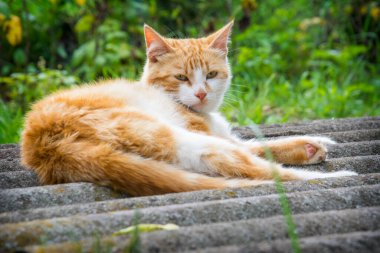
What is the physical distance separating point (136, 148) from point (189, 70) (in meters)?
1.07

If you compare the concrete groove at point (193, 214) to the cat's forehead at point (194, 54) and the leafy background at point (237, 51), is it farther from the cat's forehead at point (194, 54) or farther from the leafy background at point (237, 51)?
the leafy background at point (237, 51)

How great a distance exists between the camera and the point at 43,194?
2.07 m

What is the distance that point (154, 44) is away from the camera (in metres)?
3.21

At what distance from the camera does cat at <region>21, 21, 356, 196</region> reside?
6.89 feet

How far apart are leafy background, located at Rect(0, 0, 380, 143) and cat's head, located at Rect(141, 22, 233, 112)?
4.13ft

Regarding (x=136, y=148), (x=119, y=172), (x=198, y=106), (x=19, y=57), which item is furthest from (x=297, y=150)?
(x=19, y=57)

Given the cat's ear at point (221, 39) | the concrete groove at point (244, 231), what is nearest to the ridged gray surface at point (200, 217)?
the concrete groove at point (244, 231)

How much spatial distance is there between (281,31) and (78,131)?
15.8ft

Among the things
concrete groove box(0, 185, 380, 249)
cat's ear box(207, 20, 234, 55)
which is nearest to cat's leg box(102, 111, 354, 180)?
concrete groove box(0, 185, 380, 249)

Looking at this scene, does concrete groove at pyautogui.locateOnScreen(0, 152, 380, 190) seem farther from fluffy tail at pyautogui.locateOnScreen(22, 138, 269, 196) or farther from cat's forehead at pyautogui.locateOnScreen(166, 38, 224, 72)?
cat's forehead at pyautogui.locateOnScreen(166, 38, 224, 72)

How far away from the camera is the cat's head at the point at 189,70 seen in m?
3.10

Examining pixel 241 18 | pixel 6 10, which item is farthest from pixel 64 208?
pixel 241 18

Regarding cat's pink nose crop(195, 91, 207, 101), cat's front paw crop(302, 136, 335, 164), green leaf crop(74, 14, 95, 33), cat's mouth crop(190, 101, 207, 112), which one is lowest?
green leaf crop(74, 14, 95, 33)

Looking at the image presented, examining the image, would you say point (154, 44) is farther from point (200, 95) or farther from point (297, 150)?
point (297, 150)
